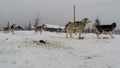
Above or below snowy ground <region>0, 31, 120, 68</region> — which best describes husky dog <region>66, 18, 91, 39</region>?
above

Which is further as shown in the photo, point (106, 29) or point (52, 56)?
point (106, 29)

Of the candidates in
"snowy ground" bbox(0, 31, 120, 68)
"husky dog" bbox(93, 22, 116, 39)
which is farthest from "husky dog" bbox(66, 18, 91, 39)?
"snowy ground" bbox(0, 31, 120, 68)

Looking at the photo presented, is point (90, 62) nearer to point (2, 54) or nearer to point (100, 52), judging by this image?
point (100, 52)

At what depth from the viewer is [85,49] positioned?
13.5 meters

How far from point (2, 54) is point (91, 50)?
478cm

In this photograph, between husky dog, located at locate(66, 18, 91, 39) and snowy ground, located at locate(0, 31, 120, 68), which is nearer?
snowy ground, located at locate(0, 31, 120, 68)

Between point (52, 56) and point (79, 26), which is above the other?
point (79, 26)

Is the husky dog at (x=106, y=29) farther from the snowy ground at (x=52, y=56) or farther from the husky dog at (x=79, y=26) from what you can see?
the snowy ground at (x=52, y=56)

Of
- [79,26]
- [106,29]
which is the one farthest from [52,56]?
[106,29]

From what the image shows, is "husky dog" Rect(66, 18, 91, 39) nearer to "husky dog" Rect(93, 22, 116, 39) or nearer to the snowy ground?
"husky dog" Rect(93, 22, 116, 39)

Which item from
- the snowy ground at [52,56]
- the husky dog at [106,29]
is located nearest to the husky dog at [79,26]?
the husky dog at [106,29]

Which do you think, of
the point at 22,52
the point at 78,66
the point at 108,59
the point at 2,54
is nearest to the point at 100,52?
the point at 108,59

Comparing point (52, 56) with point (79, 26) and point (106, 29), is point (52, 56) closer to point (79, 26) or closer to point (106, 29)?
point (79, 26)

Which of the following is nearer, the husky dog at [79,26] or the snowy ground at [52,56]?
the snowy ground at [52,56]
